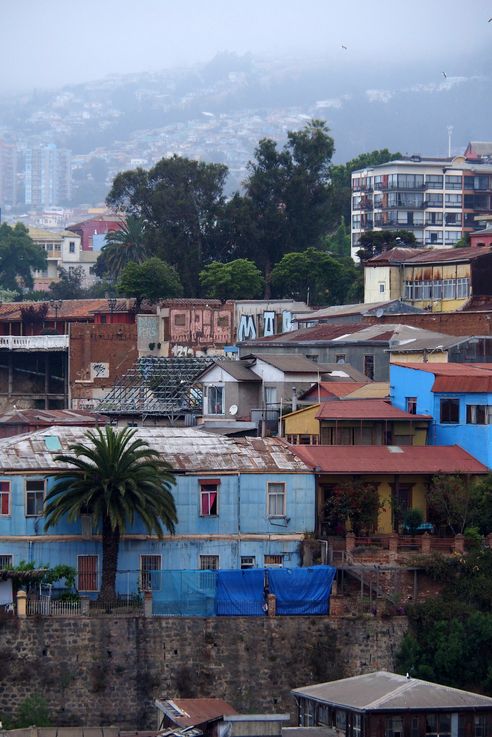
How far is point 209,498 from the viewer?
51.5m

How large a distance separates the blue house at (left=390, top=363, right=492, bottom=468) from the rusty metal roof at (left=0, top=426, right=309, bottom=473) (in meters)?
4.92

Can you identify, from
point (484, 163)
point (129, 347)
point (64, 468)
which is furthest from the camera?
point (484, 163)

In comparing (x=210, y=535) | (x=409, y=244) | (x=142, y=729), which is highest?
(x=409, y=244)

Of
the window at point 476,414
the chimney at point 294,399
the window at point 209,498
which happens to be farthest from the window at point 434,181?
the window at point 209,498

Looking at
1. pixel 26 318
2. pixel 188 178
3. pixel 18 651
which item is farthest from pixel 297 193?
pixel 18 651

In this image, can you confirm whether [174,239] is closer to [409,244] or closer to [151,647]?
[409,244]

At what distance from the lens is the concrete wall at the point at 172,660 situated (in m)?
47.1

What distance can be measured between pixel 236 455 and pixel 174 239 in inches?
2204

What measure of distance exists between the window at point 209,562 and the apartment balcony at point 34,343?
144ft

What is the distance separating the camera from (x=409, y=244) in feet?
344

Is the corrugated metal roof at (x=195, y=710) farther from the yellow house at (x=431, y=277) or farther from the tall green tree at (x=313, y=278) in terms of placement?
the tall green tree at (x=313, y=278)

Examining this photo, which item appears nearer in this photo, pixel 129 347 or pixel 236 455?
pixel 236 455

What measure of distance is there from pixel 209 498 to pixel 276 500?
194 centimetres

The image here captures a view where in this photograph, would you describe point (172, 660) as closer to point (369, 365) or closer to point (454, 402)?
point (454, 402)
